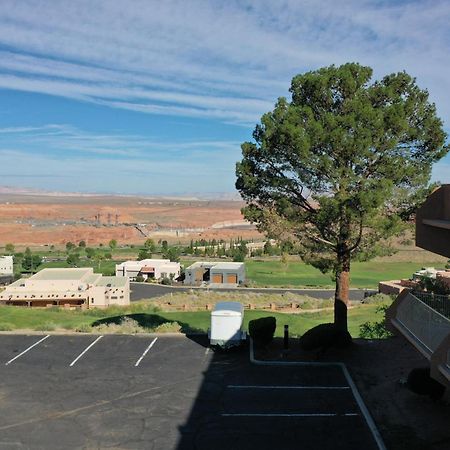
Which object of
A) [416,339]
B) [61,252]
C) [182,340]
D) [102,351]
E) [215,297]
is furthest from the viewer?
[61,252]

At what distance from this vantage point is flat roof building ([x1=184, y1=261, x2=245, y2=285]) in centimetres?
6538

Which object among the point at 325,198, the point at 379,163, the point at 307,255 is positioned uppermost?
the point at 379,163

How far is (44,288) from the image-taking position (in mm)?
48438

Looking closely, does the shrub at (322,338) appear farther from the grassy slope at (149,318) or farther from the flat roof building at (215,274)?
the flat roof building at (215,274)

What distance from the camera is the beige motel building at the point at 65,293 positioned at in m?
47.8

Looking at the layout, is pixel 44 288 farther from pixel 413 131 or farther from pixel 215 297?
pixel 413 131

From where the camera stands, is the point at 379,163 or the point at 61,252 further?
the point at 61,252

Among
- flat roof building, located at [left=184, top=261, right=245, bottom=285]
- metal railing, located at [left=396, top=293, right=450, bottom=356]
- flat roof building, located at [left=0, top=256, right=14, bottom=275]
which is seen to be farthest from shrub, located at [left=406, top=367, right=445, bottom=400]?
flat roof building, located at [left=0, top=256, right=14, bottom=275]

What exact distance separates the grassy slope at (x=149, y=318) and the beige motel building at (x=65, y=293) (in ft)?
24.6

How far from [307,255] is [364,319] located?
15675mm

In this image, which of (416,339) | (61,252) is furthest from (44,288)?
(61,252)

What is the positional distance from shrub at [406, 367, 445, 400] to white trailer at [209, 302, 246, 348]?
6740 mm

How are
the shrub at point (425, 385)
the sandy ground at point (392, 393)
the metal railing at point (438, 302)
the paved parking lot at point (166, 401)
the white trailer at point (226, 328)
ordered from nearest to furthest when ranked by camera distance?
the sandy ground at point (392, 393), the paved parking lot at point (166, 401), the shrub at point (425, 385), the metal railing at point (438, 302), the white trailer at point (226, 328)

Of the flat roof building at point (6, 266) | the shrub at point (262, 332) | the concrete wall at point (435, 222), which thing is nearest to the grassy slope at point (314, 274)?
the flat roof building at point (6, 266)
